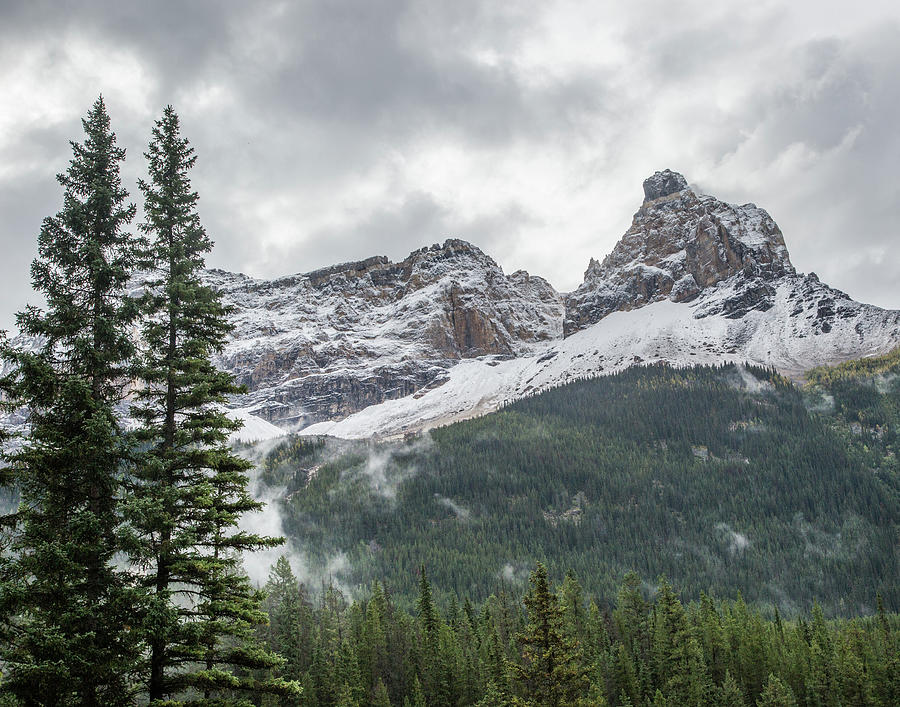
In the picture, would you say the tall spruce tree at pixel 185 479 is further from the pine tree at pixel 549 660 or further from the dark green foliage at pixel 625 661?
the dark green foliage at pixel 625 661

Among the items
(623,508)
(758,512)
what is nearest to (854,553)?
(758,512)

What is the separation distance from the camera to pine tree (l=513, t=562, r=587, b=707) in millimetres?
24234

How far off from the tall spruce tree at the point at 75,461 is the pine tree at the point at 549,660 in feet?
49.6

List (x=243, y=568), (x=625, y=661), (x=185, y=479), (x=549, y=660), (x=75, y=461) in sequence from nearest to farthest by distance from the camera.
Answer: (x=75, y=461) → (x=185, y=479) → (x=549, y=660) → (x=243, y=568) → (x=625, y=661)

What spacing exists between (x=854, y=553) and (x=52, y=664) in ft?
592

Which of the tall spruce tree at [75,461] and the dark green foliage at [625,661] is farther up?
the tall spruce tree at [75,461]

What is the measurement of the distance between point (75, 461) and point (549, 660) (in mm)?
18402

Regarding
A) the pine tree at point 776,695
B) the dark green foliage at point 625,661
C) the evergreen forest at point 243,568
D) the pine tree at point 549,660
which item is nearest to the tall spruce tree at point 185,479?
the evergreen forest at point 243,568

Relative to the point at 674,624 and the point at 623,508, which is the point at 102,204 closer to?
the point at 674,624

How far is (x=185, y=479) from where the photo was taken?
1609 cm

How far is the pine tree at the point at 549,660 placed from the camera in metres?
24.2

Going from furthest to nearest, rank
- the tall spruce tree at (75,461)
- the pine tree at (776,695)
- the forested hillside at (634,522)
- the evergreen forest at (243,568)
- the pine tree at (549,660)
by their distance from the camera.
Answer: the forested hillside at (634,522) → the pine tree at (776,695) → the pine tree at (549,660) → the evergreen forest at (243,568) → the tall spruce tree at (75,461)

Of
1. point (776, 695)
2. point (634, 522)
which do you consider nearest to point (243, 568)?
point (776, 695)

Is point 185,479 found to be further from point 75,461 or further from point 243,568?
point 243,568
